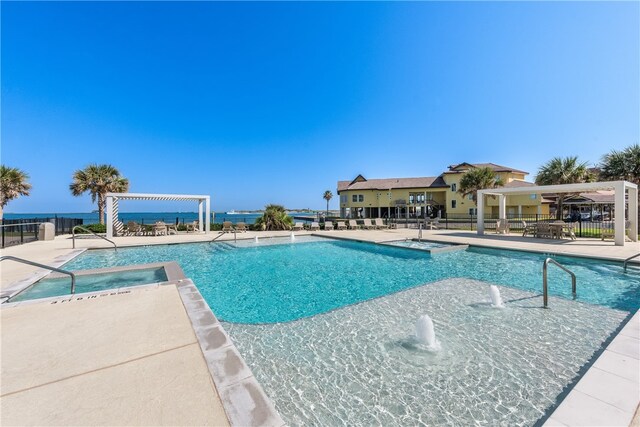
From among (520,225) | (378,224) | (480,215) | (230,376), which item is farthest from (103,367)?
(520,225)

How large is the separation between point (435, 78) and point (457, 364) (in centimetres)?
1752

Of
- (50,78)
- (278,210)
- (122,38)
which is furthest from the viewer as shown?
(278,210)

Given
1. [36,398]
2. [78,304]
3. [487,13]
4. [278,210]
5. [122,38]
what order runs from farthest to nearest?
[278,210] < [122,38] < [487,13] < [78,304] < [36,398]

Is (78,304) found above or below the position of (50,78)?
below

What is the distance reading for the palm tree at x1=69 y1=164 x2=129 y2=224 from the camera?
21000 millimetres

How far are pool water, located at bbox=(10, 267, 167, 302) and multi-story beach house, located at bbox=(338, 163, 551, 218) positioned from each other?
2851 cm

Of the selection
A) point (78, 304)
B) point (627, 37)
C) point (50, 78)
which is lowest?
point (78, 304)

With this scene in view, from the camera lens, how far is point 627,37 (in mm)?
10070

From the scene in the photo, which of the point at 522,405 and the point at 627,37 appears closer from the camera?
the point at 522,405

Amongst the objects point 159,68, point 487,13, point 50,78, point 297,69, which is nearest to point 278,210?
point 297,69

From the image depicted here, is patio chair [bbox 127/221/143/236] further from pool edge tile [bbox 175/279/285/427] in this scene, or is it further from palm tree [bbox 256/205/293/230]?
pool edge tile [bbox 175/279/285/427]

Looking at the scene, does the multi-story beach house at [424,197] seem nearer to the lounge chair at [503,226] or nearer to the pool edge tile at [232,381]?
the lounge chair at [503,226]

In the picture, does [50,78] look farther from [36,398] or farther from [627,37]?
[627,37]

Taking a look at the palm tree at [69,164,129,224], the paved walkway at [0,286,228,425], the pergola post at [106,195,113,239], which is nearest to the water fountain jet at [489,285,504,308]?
the paved walkway at [0,286,228,425]
